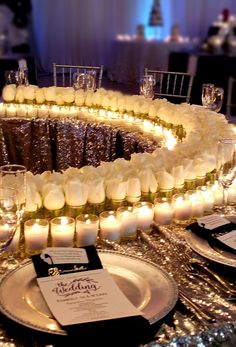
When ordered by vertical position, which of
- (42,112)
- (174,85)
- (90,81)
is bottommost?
(42,112)

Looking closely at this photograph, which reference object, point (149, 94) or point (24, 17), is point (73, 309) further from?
point (24, 17)

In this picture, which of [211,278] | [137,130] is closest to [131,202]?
[211,278]

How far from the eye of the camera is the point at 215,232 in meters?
1.53

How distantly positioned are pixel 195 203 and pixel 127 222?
304 mm

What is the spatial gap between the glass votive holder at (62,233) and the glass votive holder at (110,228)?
107 mm

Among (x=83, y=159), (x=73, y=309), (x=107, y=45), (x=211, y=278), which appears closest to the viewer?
(x=73, y=309)

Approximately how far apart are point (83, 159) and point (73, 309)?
2.90m

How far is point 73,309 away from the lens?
1100 millimetres

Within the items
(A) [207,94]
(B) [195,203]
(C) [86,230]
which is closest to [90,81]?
(A) [207,94]

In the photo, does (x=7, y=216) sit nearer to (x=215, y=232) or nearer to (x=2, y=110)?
(x=215, y=232)

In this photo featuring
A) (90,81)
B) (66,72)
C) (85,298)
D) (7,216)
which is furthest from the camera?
(66,72)

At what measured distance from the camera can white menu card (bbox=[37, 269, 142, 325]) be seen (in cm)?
108

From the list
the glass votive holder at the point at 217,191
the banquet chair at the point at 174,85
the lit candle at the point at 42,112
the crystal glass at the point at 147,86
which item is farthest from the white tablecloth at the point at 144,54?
the glass votive holder at the point at 217,191

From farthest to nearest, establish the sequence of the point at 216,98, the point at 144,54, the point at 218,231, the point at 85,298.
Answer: the point at 144,54
the point at 216,98
the point at 218,231
the point at 85,298
